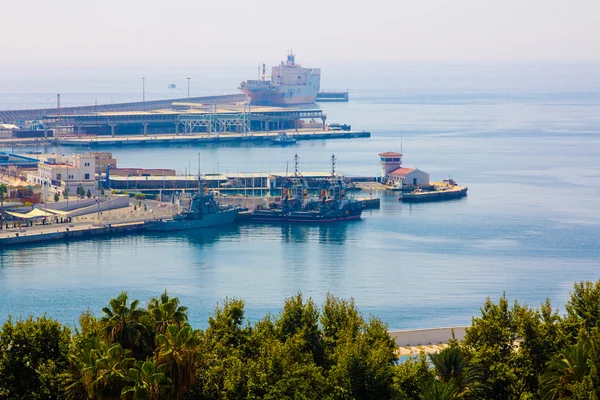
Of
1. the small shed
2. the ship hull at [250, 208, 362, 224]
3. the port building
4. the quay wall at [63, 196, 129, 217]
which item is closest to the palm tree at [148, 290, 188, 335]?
the quay wall at [63, 196, 129, 217]

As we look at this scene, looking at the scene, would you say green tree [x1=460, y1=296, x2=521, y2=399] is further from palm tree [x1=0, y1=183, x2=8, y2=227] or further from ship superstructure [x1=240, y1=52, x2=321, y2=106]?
ship superstructure [x1=240, y1=52, x2=321, y2=106]

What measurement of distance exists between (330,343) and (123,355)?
113 inches

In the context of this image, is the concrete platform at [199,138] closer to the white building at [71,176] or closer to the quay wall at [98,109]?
the quay wall at [98,109]

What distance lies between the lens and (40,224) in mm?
Result: 34344

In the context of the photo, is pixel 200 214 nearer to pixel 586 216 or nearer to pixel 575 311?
pixel 586 216

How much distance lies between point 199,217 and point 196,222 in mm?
252

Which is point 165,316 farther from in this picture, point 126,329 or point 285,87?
point 285,87

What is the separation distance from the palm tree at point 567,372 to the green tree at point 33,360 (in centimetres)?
505

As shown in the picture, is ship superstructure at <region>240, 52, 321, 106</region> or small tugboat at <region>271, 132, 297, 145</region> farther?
ship superstructure at <region>240, 52, 321, 106</region>

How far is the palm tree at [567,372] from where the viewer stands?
467 inches

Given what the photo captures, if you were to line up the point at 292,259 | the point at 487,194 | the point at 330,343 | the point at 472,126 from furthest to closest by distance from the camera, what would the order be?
1. the point at 472,126
2. the point at 487,194
3. the point at 292,259
4. the point at 330,343

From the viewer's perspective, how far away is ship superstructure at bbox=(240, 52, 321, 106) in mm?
87875

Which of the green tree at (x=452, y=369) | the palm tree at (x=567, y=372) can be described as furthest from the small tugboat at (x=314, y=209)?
the palm tree at (x=567, y=372)

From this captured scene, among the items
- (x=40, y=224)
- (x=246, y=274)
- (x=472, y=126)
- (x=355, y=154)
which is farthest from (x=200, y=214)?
(x=472, y=126)
